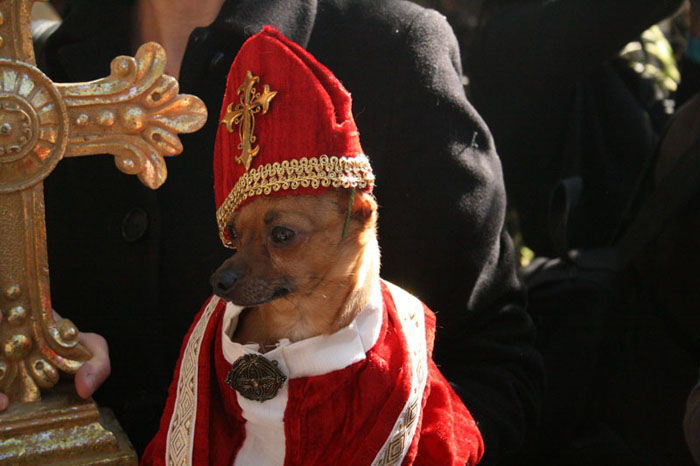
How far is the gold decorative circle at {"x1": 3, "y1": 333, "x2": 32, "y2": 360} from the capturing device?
128cm

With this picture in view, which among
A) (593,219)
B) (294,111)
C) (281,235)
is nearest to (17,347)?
(281,235)

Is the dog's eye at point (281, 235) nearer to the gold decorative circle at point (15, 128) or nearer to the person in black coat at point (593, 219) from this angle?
the gold decorative circle at point (15, 128)

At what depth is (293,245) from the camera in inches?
51.9

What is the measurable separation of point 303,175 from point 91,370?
1.45 ft

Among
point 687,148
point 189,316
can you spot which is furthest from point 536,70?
point 189,316

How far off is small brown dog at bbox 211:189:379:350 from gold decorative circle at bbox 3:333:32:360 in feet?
0.95

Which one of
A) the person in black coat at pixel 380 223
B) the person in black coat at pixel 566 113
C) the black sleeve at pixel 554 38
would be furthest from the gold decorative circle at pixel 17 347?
the black sleeve at pixel 554 38

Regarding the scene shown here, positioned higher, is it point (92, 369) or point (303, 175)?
point (303, 175)

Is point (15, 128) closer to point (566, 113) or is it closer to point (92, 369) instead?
point (92, 369)

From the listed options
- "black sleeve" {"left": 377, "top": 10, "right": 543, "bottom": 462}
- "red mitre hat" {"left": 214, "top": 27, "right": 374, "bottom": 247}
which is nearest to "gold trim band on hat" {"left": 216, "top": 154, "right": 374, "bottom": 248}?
"red mitre hat" {"left": 214, "top": 27, "right": 374, "bottom": 247}

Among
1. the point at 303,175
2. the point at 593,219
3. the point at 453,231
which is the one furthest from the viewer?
the point at 593,219

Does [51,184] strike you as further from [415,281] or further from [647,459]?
[647,459]

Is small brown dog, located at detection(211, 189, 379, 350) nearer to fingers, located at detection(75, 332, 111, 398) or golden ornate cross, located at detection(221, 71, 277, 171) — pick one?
golden ornate cross, located at detection(221, 71, 277, 171)

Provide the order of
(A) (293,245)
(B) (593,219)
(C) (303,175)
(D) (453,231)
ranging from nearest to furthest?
(C) (303,175), (A) (293,245), (D) (453,231), (B) (593,219)
